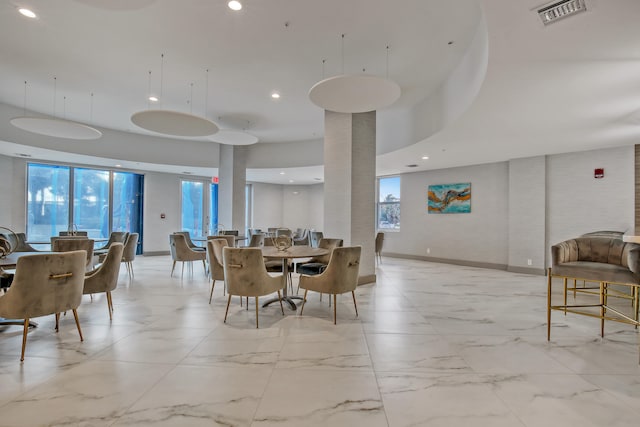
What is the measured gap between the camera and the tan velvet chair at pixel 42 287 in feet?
8.84

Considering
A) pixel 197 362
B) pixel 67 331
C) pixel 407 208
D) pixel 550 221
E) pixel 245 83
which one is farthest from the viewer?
pixel 407 208

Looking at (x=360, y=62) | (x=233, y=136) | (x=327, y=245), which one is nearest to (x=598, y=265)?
(x=327, y=245)

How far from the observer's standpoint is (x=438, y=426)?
1881 millimetres

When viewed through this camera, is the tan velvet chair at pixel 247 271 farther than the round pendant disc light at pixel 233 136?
No

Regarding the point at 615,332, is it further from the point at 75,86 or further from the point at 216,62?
the point at 75,86

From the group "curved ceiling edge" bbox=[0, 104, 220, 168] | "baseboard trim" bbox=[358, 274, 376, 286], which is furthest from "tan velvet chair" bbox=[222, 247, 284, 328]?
"curved ceiling edge" bbox=[0, 104, 220, 168]

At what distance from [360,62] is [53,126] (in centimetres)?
534

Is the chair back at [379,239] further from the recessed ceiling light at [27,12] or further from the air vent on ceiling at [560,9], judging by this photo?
the recessed ceiling light at [27,12]

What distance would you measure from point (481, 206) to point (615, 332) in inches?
204

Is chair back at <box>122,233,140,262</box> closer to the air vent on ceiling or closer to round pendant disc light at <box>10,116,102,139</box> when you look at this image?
round pendant disc light at <box>10,116,102,139</box>

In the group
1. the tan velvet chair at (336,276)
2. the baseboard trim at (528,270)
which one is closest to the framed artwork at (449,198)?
the baseboard trim at (528,270)

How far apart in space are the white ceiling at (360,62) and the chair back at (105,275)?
259cm

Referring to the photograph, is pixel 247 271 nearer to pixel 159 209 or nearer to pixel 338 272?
pixel 338 272

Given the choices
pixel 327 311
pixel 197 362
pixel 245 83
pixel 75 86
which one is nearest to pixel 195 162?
pixel 75 86
